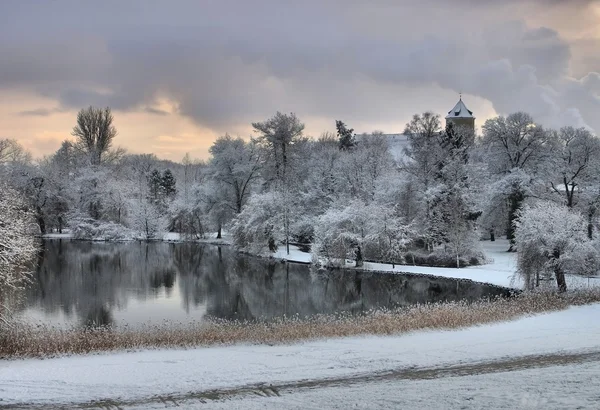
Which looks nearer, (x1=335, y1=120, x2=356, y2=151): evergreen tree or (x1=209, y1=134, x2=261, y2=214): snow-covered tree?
(x1=209, y1=134, x2=261, y2=214): snow-covered tree

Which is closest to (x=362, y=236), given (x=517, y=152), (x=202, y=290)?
(x=202, y=290)

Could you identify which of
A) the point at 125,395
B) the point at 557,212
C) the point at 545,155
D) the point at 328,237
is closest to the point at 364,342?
the point at 125,395

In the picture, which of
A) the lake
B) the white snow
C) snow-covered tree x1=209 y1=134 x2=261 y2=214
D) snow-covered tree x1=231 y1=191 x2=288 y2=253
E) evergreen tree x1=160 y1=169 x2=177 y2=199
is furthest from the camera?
evergreen tree x1=160 y1=169 x2=177 y2=199

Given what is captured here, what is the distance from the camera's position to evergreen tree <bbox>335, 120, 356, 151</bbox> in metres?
55.8

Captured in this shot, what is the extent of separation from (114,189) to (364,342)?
4913 centimetres

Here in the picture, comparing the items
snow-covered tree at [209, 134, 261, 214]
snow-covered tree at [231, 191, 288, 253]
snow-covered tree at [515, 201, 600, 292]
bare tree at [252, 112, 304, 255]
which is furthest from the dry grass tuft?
snow-covered tree at [209, 134, 261, 214]

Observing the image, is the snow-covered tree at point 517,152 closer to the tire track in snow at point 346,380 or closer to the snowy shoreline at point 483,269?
the snowy shoreline at point 483,269

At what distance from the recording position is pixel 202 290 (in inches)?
1055

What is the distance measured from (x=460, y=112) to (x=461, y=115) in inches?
27.6

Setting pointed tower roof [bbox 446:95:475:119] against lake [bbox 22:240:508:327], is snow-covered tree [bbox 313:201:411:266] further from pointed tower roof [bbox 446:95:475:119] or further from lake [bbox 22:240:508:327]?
pointed tower roof [bbox 446:95:475:119]

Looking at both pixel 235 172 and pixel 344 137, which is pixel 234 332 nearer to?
pixel 235 172

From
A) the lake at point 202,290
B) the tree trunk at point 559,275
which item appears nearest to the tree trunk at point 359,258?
the lake at point 202,290

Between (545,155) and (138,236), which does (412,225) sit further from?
(138,236)

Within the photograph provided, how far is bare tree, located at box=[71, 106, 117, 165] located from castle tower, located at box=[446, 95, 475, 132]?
43.8 metres
